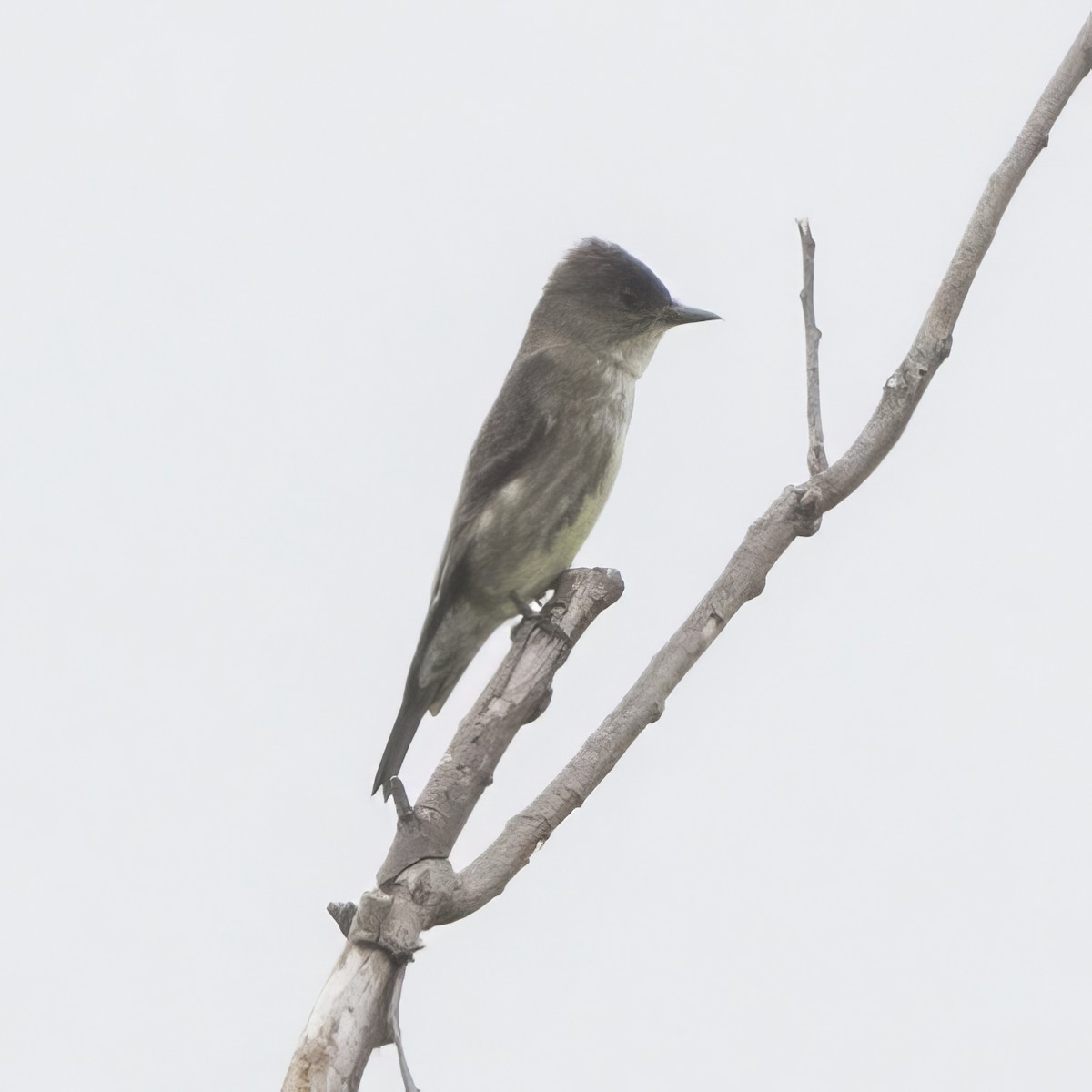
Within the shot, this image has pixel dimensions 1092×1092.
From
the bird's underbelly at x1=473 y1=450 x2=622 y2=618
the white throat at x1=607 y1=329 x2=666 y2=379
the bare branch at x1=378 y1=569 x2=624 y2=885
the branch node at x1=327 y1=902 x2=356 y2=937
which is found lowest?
the branch node at x1=327 y1=902 x2=356 y2=937

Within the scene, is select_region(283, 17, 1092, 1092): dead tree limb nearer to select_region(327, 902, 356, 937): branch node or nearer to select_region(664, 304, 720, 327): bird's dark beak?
select_region(327, 902, 356, 937): branch node

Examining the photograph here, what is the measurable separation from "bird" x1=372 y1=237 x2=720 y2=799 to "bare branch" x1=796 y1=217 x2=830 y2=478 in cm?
105

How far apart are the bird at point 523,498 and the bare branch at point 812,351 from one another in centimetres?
105

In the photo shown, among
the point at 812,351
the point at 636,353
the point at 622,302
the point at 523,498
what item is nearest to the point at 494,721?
the point at 523,498

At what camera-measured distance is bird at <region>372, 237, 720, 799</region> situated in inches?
223

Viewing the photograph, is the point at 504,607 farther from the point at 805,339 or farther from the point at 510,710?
the point at 805,339

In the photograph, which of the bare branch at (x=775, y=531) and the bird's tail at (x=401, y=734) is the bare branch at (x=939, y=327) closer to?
the bare branch at (x=775, y=531)

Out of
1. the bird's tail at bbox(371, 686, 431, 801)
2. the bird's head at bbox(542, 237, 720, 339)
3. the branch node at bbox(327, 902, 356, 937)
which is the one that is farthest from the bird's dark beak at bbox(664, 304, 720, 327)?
the branch node at bbox(327, 902, 356, 937)

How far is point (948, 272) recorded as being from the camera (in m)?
4.92

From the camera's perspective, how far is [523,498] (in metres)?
5.70

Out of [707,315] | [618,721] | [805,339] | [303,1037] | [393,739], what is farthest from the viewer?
[707,315]

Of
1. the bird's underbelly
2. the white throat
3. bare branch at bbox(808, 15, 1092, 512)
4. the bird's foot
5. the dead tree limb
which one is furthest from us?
the white throat

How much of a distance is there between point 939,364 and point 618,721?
1551 mm

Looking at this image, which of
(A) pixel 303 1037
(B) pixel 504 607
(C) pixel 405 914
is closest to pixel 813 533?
(B) pixel 504 607
